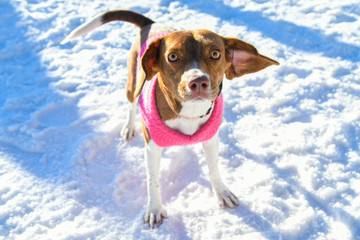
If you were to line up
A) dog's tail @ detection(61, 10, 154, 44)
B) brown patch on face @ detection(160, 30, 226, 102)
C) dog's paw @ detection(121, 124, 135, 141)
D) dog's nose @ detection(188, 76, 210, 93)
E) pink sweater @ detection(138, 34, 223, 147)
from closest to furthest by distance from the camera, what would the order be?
dog's nose @ detection(188, 76, 210, 93) < brown patch on face @ detection(160, 30, 226, 102) < pink sweater @ detection(138, 34, 223, 147) < dog's tail @ detection(61, 10, 154, 44) < dog's paw @ detection(121, 124, 135, 141)

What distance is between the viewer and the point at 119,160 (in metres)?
3.29

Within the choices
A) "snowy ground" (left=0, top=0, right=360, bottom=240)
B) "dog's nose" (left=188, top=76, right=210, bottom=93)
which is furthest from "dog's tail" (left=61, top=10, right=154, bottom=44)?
"dog's nose" (left=188, top=76, right=210, bottom=93)

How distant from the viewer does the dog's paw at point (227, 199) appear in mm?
2768

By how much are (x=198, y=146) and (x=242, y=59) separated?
1.23m

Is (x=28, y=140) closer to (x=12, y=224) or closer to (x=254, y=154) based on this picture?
(x=12, y=224)

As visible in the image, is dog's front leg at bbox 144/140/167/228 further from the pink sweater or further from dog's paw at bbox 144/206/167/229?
the pink sweater

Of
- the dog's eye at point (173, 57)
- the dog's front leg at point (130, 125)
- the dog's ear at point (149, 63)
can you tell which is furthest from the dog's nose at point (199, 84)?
the dog's front leg at point (130, 125)

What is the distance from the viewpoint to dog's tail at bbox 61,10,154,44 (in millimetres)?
3143

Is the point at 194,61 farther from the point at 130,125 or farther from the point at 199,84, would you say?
the point at 130,125

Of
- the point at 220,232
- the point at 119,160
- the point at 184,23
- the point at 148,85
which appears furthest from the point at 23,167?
the point at 184,23

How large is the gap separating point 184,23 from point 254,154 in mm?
3020

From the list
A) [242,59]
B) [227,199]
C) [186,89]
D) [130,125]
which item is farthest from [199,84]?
[130,125]

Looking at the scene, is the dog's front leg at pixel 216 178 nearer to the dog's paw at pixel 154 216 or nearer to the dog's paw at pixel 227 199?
the dog's paw at pixel 227 199

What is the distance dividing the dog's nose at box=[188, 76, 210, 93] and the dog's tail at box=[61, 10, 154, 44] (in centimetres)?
169
